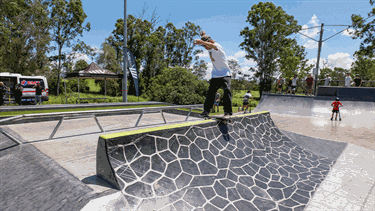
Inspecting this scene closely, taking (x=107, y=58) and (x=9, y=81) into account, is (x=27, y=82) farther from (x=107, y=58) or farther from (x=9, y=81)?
(x=107, y=58)

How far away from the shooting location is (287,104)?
1648 centimetres

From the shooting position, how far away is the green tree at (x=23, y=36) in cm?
1475

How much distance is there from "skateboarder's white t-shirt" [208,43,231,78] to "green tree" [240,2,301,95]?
28.1 meters

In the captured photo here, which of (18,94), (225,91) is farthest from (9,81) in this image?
(225,91)

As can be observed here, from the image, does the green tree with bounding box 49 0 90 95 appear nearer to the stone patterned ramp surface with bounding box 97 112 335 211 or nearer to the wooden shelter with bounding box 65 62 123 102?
the wooden shelter with bounding box 65 62 123 102

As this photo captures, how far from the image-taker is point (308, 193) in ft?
11.0

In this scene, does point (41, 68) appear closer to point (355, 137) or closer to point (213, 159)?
point (213, 159)

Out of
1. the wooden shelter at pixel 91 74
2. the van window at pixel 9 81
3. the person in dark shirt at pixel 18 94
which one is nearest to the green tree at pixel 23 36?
the van window at pixel 9 81

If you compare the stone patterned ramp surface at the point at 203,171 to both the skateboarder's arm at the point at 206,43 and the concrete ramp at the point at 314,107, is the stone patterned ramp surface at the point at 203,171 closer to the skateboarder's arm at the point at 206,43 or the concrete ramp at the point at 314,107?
the skateboarder's arm at the point at 206,43

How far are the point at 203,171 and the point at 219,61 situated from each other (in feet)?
8.02

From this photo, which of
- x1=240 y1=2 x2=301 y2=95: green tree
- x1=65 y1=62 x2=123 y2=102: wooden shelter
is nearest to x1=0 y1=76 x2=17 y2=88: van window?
x1=65 y1=62 x2=123 y2=102: wooden shelter

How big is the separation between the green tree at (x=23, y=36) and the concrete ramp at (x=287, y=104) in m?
19.4

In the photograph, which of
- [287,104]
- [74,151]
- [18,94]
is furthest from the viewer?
[287,104]

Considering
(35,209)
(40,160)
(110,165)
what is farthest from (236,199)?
(40,160)
